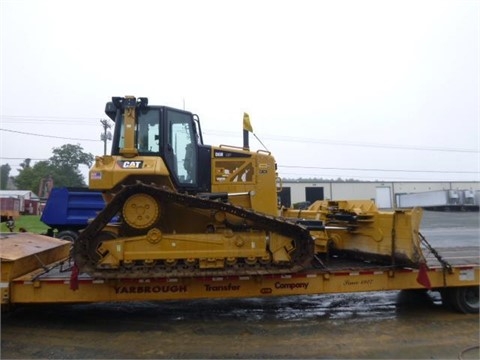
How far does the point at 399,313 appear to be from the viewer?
6.96 m

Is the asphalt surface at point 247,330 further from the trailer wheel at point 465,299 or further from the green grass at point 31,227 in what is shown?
the green grass at point 31,227

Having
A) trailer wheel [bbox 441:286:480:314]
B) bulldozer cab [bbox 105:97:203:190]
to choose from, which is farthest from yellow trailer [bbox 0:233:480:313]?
bulldozer cab [bbox 105:97:203:190]

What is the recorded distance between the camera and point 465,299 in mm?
6879

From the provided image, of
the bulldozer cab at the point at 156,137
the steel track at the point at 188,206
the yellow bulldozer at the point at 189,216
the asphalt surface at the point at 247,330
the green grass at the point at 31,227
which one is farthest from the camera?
the green grass at the point at 31,227

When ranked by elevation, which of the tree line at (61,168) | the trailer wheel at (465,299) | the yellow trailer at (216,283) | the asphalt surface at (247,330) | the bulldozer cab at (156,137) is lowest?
the asphalt surface at (247,330)

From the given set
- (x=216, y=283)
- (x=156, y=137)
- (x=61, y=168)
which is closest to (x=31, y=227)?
(x=156, y=137)

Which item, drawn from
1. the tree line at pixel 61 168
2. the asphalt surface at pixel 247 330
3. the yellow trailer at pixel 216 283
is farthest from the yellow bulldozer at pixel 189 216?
the tree line at pixel 61 168

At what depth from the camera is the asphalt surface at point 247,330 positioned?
A: 17.3 ft

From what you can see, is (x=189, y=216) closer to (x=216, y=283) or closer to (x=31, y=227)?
(x=216, y=283)

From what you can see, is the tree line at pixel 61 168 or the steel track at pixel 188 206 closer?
the steel track at pixel 188 206

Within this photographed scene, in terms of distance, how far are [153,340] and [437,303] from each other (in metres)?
4.89

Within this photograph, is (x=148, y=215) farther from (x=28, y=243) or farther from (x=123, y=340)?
(x=28, y=243)

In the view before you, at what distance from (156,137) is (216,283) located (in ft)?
7.77

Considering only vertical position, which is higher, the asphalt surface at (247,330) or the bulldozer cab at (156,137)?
the bulldozer cab at (156,137)
